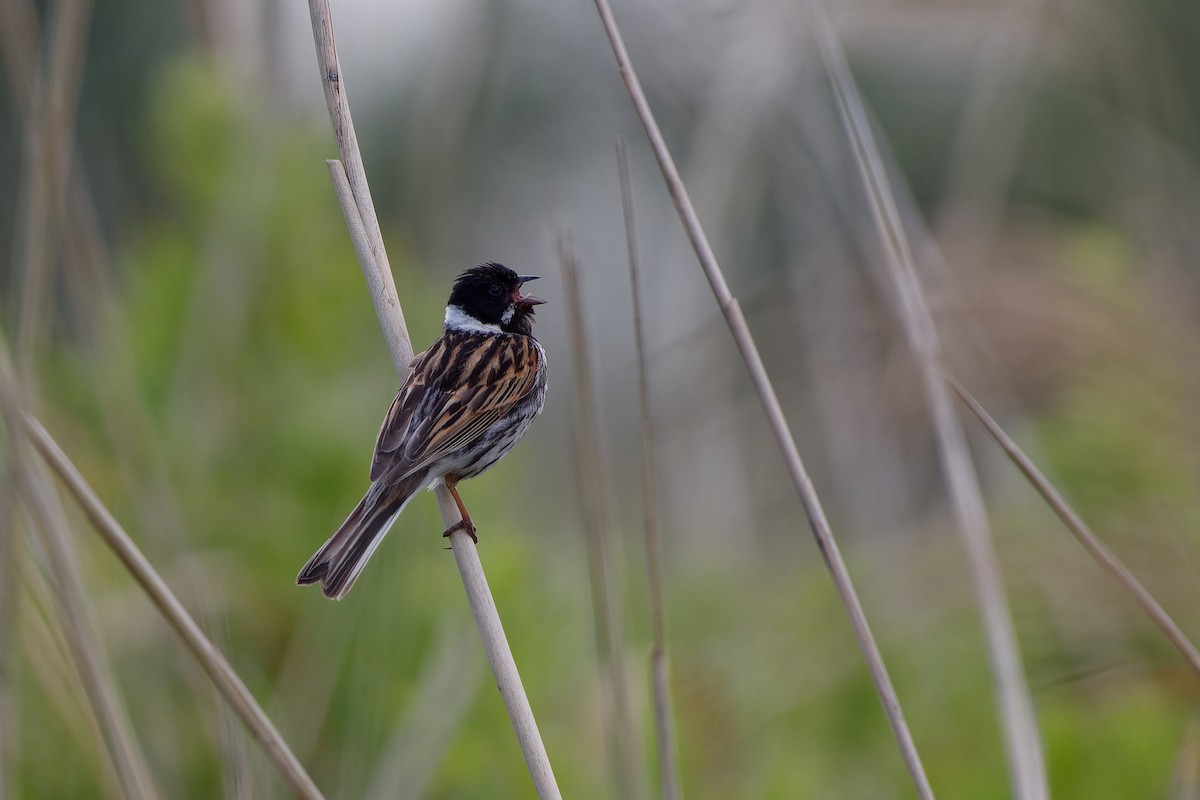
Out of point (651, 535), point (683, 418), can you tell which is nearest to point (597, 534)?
point (651, 535)

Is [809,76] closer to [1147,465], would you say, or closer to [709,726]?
[1147,465]

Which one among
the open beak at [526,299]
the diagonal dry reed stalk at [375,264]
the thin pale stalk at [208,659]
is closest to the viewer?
the thin pale stalk at [208,659]

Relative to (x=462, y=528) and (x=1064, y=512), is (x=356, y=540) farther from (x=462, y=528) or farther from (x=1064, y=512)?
(x=1064, y=512)

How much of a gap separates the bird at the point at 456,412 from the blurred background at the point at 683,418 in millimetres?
227

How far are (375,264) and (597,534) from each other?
556 mm

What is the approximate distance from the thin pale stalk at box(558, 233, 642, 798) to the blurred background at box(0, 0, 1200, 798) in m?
0.69

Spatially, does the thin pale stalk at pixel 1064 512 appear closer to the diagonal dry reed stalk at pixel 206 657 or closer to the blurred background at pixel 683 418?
the blurred background at pixel 683 418

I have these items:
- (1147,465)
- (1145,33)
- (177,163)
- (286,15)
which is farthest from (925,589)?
(177,163)

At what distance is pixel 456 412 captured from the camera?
238 centimetres

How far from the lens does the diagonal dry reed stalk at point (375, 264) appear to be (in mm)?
1715

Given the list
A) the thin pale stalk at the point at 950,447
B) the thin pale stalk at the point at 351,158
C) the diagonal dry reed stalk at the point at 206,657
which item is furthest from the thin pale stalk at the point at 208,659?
the thin pale stalk at the point at 950,447

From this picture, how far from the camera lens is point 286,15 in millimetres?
3111

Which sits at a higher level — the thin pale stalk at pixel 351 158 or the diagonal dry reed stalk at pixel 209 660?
the thin pale stalk at pixel 351 158

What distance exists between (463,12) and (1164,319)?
2297mm
